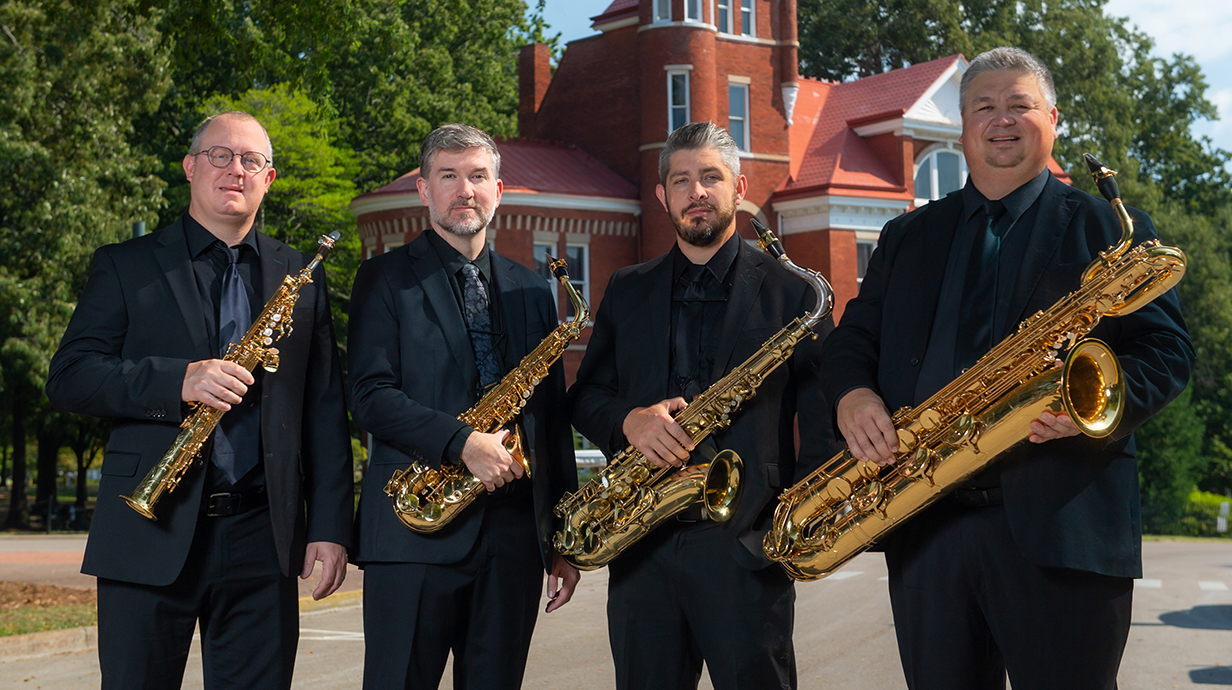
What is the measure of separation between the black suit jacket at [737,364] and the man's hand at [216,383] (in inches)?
59.7

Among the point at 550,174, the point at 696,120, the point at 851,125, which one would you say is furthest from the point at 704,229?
the point at 851,125

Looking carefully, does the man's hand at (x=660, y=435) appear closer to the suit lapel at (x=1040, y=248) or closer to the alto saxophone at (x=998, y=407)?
the alto saxophone at (x=998, y=407)

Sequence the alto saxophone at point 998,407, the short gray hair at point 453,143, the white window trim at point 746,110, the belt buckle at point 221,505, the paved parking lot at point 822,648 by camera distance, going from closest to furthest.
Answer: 1. the alto saxophone at point 998,407
2. the belt buckle at point 221,505
3. the short gray hair at point 453,143
4. the paved parking lot at point 822,648
5. the white window trim at point 746,110

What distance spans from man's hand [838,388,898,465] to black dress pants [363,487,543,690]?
1.52m

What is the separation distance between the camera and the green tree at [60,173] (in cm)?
2506

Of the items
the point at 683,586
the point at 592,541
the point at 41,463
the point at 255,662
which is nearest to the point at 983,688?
the point at 683,586

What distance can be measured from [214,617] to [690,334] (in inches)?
89.3

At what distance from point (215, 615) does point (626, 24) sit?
30119 millimetres

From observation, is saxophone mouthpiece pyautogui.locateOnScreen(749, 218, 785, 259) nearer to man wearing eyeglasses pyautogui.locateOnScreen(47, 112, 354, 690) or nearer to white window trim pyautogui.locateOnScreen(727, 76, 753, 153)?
man wearing eyeglasses pyautogui.locateOnScreen(47, 112, 354, 690)

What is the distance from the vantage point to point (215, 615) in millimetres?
4410

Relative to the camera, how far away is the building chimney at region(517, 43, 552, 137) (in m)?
35.5

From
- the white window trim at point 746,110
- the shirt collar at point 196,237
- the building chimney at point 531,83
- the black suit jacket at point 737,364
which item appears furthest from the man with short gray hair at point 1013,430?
the building chimney at point 531,83

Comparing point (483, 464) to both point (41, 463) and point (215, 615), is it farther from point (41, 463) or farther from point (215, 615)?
point (41, 463)

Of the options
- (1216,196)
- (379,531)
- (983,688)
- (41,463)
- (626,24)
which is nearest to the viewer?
(983,688)
